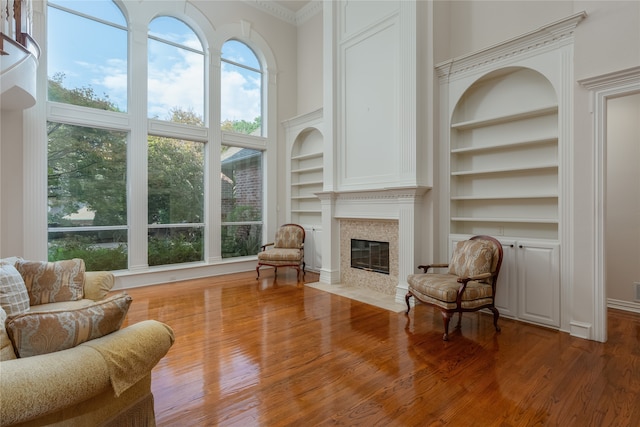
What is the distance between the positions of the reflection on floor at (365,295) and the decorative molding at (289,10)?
5695 millimetres

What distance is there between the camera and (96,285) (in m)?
2.95

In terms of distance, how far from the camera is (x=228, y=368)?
2.54 meters

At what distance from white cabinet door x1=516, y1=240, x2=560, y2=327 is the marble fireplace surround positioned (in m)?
1.20

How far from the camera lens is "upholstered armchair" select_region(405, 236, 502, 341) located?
3.10 m

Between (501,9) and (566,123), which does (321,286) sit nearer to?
(566,123)

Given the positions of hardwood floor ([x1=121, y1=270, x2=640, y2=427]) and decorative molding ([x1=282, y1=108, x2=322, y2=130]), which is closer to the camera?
hardwood floor ([x1=121, y1=270, x2=640, y2=427])

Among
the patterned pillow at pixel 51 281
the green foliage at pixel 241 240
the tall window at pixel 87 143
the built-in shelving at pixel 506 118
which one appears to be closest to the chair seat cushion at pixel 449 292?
the built-in shelving at pixel 506 118

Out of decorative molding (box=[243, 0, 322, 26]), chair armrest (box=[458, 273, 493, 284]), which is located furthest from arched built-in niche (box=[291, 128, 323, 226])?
chair armrest (box=[458, 273, 493, 284])

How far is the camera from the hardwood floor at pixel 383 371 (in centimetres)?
197

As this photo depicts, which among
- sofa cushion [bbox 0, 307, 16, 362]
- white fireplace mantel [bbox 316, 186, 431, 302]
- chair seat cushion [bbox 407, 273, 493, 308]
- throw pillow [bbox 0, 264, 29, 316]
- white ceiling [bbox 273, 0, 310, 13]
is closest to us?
sofa cushion [bbox 0, 307, 16, 362]

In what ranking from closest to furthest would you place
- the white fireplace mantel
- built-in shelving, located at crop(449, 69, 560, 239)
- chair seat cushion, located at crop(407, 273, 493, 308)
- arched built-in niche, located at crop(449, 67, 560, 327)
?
chair seat cushion, located at crop(407, 273, 493, 308), arched built-in niche, located at crop(449, 67, 560, 327), built-in shelving, located at crop(449, 69, 560, 239), the white fireplace mantel

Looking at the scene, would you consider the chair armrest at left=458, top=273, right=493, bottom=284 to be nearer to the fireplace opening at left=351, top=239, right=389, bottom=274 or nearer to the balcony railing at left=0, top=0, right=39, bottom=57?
the fireplace opening at left=351, top=239, right=389, bottom=274

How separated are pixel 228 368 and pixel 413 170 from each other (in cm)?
310

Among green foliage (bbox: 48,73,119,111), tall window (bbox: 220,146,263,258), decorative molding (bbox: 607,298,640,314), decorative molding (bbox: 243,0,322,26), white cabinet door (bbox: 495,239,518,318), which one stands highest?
decorative molding (bbox: 243,0,322,26)
